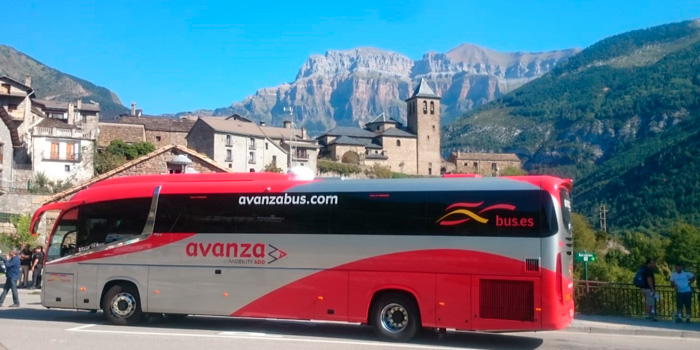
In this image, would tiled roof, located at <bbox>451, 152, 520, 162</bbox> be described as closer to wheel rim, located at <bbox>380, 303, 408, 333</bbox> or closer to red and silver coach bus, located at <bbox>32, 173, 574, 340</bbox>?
red and silver coach bus, located at <bbox>32, 173, 574, 340</bbox>

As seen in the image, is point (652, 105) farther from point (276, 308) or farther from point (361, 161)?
point (276, 308)

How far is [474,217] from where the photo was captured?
1347cm

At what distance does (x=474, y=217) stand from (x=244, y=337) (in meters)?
5.50

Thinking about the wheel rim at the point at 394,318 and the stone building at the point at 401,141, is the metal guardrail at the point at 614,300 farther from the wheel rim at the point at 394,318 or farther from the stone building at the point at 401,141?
the stone building at the point at 401,141

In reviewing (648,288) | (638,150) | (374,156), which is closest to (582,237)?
(648,288)

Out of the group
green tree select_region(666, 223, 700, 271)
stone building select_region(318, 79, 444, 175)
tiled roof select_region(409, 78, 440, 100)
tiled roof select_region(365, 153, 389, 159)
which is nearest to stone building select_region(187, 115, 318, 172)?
stone building select_region(318, 79, 444, 175)

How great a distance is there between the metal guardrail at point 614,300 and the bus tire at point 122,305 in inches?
478

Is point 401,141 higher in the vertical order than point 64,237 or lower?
higher

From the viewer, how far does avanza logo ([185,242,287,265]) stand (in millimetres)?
14844

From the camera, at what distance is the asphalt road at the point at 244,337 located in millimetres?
13172

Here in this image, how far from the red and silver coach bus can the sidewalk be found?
3188 millimetres

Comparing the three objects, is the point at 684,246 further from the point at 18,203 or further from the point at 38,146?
the point at 38,146

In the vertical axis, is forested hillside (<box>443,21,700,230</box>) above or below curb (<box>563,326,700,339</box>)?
above

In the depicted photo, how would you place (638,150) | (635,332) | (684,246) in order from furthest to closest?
1. (638,150)
2. (684,246)
3. (635,332)
